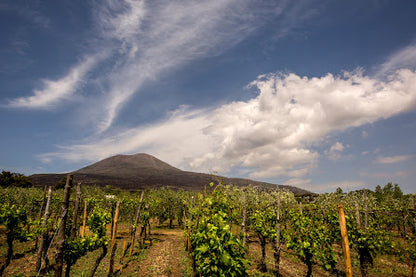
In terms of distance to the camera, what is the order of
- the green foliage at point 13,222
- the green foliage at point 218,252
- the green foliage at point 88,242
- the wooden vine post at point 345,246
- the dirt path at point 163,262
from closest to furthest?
1. the green foliage at point 218,252
2. the wooden vine post at point 345,246
3. the green foliage at point 88,242
4. the green foliage at point 13,222
5. the dirt path at point 163,262

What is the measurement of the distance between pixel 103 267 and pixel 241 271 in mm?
11944

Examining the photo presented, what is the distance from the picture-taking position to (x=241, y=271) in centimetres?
597

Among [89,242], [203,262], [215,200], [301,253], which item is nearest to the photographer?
[203,262]

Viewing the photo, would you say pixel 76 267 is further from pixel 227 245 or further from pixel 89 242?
pixel 227 245

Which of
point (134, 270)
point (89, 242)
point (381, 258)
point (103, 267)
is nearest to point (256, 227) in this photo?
point (134, 270)

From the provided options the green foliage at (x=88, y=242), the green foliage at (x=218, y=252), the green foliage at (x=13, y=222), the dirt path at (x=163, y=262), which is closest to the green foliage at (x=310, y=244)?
the green foliage at (x=218, y=252)

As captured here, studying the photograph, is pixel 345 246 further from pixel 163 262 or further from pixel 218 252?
pixel 163 262

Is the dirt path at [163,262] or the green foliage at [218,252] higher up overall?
the green foliage at [218,252]

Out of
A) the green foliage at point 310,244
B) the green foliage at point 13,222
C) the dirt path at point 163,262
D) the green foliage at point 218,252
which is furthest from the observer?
the dirt path at point 163,262

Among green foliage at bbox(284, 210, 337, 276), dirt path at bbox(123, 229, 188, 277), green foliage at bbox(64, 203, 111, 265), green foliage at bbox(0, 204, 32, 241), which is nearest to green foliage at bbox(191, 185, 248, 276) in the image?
green foliage at bbox(64, 203, 111, 265)

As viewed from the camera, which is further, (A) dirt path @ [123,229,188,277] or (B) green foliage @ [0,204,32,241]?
(A) dirt path @ [123,229,188,277]

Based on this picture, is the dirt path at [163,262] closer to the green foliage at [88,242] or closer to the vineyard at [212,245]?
the vineyard at [212,245]

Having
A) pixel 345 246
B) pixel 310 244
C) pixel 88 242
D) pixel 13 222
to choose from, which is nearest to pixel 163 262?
pixel 88 242

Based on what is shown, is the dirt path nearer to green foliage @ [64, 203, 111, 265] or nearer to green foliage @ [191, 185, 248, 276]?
green foliage @ [64, 203, 111, 265]
